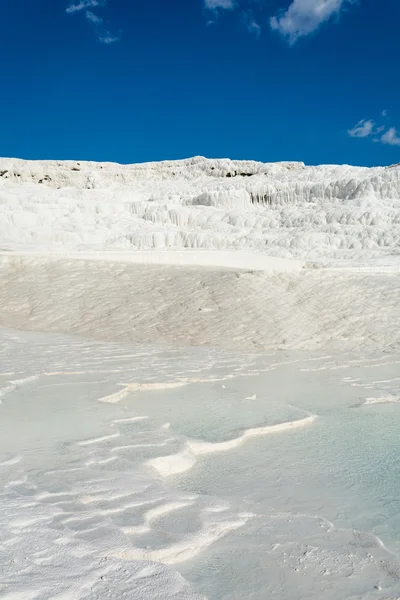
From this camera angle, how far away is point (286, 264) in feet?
47.5

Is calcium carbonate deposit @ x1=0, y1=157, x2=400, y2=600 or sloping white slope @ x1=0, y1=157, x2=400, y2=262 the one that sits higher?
sloping white slope @ x1=0, y1=157, x2=400, y2=262

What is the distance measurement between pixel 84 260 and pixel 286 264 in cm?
489

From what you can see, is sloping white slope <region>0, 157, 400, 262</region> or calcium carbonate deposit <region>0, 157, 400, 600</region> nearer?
calcium carbonate deposit <region>0, 157, 400, 600</region>

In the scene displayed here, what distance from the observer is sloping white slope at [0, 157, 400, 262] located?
→ 29016 millimetres

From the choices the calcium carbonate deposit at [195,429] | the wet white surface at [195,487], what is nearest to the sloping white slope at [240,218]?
the calcium carbonate deposit at [195,429]

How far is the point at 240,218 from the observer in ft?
117

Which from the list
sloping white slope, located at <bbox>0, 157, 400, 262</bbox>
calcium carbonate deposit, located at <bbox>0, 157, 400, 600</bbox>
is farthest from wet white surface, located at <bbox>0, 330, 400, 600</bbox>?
sloping white slope, located at <bbox>0, 157, 400, 262</bbox>

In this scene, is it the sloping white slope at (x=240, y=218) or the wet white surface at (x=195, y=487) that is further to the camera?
the sloping white slope at (x=240, y=218)

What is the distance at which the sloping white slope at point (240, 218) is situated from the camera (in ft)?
95.2

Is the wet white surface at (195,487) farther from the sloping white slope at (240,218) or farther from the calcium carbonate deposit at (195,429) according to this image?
the sloping white slope at (240,218)

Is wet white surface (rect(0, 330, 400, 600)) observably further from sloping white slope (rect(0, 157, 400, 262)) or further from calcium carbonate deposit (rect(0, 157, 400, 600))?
sloping white slope (rect(0, 157, 400, 262))

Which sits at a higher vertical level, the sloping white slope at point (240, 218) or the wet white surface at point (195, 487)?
the sloping white slope at point (240, 218)

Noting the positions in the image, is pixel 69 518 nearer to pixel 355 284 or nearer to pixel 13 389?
pixel 13 389

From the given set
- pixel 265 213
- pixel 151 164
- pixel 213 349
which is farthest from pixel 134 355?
pixel 151 164
